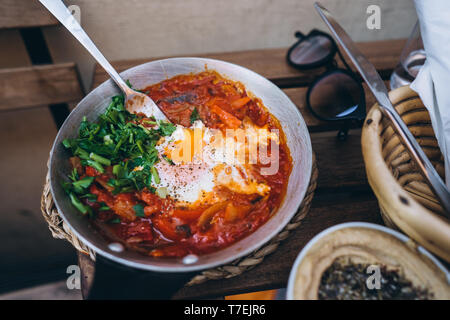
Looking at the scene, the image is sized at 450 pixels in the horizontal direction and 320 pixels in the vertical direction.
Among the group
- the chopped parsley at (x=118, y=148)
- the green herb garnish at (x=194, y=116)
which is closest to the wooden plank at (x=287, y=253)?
the chopped parsley at (x=118, y=148)

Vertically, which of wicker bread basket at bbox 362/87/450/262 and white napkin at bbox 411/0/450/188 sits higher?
white napkin at bbox 411/0/450/188

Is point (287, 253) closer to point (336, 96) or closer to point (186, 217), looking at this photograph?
point (186, 217)

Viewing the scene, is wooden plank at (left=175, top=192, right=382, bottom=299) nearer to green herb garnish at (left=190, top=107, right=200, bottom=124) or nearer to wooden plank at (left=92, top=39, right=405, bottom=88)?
green herb garnish at (left=190, top=107, right=200, bottom=124)

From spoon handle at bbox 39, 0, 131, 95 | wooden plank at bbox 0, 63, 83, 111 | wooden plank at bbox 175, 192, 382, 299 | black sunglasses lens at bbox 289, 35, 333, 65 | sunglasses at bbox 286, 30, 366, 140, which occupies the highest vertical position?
spoon handle at bbox 39, 0, 131, 95

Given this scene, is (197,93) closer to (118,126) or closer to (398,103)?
(118,126)

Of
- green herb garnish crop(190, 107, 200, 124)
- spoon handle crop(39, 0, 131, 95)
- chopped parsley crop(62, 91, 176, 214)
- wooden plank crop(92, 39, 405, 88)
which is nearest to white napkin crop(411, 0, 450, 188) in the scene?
wooden plank crop(92, 39, 405, 88)

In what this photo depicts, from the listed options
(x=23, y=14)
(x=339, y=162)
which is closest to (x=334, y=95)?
(x=339, y=162)
